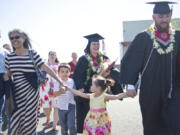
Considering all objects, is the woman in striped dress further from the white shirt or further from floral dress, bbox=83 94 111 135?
the white shirt

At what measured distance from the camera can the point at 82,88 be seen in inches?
236

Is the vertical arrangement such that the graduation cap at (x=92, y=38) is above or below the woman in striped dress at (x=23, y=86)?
above

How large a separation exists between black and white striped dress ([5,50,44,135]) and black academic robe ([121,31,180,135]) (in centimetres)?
156

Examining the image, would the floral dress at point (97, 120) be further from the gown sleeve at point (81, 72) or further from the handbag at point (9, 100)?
the handbag at point (9, 100)

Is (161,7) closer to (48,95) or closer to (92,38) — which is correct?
(92,38)

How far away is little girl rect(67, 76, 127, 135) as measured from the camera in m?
5.19

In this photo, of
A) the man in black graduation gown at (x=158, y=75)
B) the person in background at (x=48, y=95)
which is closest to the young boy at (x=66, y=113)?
the man in black graduation gown at (x=158, y=75)

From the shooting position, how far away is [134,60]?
4809 millimetres

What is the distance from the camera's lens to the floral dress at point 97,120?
17.0 ft

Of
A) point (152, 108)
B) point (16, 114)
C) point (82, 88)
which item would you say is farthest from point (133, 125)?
point (16, 114)

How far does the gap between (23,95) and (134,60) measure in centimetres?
184

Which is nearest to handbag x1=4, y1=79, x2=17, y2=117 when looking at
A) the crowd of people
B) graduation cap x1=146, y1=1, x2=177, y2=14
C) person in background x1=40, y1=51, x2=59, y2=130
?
the crowd of people

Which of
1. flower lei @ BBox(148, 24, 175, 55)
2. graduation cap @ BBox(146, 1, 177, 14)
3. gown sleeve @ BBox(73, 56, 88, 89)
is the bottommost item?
gown sleeve @ BBox(73, 56, 88, 89)

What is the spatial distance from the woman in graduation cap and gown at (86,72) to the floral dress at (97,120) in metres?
0.76
